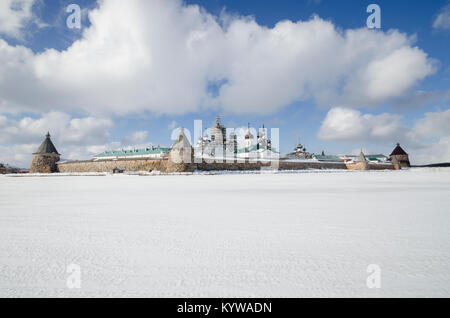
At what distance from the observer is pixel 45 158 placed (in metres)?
36.8

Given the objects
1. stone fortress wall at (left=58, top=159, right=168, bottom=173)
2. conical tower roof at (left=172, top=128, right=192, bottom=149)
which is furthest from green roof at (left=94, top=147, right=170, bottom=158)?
conical tower roof at (left=172, top=128, right=192, bottom=149)

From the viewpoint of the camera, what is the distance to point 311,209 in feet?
16.5

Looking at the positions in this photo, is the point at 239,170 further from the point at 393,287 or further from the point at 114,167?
the point at 393,287

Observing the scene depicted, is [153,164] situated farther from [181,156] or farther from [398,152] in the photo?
[398,152]

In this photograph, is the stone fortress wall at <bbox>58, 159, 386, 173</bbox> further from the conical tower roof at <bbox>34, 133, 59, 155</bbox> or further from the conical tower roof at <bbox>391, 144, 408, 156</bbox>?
the conical tower roof at <bbox>391, 144, 408, 156</bbox>

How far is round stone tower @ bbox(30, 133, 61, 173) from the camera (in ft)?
119

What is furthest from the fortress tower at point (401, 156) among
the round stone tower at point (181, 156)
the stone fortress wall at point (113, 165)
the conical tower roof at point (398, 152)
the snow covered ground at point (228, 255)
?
the snow covered ground at point (228, 255)

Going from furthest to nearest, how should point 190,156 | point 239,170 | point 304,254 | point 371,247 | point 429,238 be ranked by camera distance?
point 239,170
point 190,156
point 429,238
point 371,247
point 304,254

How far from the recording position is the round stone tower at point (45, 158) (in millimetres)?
36344

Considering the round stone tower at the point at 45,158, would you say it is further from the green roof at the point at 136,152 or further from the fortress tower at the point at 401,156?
the fortress tower at the point at 401,156

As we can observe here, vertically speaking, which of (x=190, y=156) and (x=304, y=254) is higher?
(x=190, y=156)
